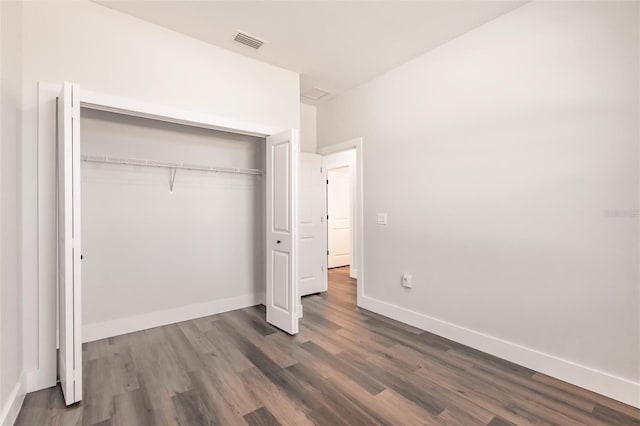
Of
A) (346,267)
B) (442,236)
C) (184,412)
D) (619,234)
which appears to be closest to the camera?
(184,412)

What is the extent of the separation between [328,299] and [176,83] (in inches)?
128

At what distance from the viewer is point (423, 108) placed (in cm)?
324

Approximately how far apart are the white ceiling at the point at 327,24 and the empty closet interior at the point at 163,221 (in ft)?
3.72

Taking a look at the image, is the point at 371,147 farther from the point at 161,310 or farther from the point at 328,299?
the point at 161,310

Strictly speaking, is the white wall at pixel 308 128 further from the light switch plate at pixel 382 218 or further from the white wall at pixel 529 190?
the light switch plate at pixel 382 218

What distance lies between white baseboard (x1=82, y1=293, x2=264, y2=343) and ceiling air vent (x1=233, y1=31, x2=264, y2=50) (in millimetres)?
2919

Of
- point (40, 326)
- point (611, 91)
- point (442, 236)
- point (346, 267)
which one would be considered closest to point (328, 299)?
point (442, 236)

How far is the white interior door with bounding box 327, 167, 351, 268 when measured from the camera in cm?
655

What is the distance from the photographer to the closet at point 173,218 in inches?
118

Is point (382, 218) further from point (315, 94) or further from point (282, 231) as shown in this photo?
point (315, 94)

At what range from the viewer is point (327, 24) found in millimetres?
2707

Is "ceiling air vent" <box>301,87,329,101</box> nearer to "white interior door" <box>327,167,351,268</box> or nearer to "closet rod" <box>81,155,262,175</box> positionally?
"closet rod" <box>81,155,262,175</box>

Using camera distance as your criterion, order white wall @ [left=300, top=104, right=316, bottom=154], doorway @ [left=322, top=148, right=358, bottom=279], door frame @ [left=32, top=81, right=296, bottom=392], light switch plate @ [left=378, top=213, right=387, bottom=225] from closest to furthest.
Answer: door frame @ [left=32, top=81, right=296, bottom=392]
light switch plate @ [left=378, top=213, right=387, bottom=225]
white wall @ [left=300, top=104, right=316, bottom=154]
doorway @ [left=322, top=148, right=358, bottom=279]

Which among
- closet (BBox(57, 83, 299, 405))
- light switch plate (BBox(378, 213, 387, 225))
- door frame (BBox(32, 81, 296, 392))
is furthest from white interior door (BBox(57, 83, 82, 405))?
light switch plate (BBox(378, 213, 387, 225))
